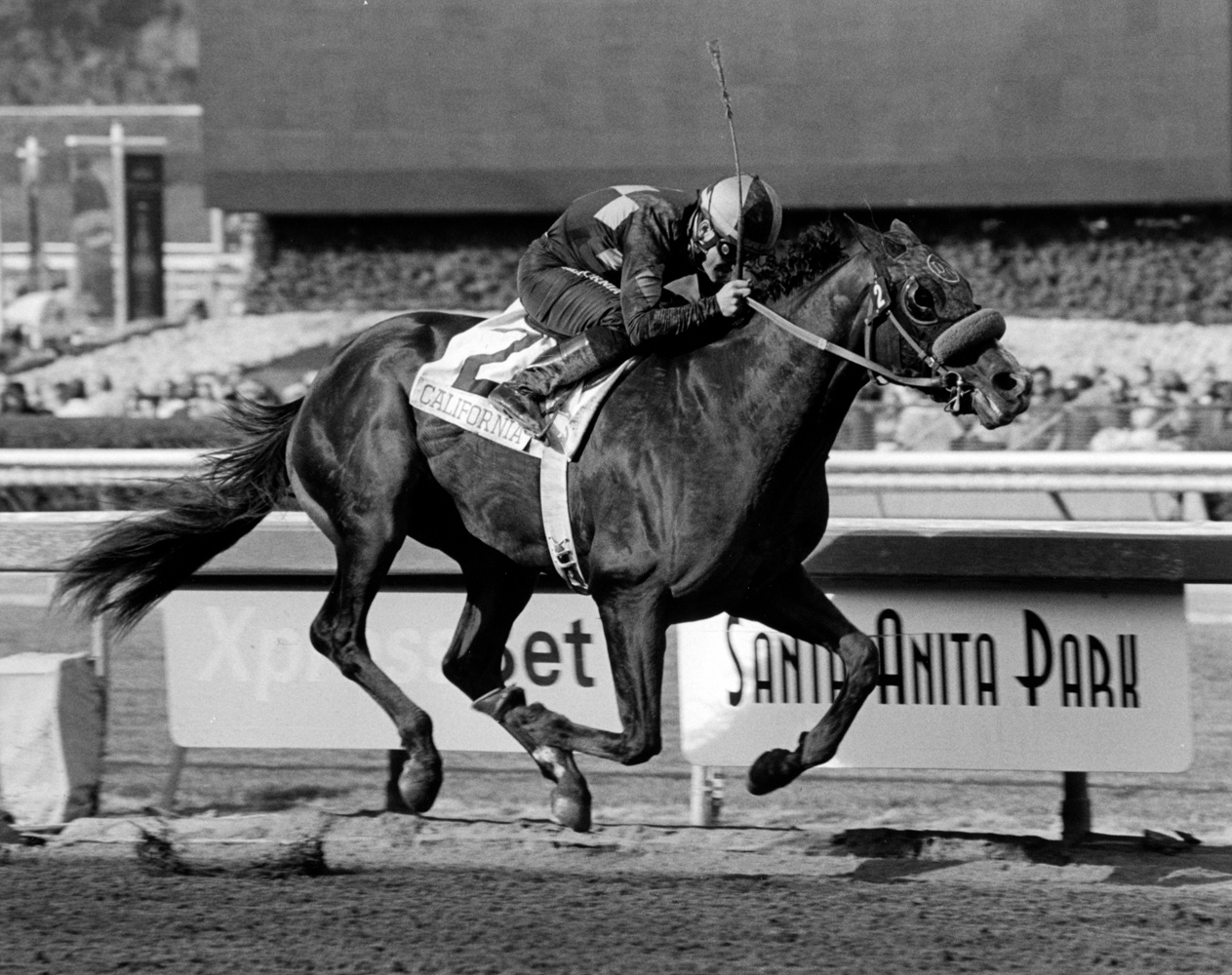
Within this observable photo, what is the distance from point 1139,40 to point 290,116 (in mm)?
10539

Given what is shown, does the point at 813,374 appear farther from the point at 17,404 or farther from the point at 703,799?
the point at 17,404

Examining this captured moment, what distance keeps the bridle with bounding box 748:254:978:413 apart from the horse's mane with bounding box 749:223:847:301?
13 cm

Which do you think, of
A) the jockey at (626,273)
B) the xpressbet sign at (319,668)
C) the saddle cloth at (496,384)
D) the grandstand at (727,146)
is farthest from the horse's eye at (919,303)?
the grandstand at (727,146)

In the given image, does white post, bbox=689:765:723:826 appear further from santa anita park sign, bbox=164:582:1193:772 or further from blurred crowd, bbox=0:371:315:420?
blurred crowd, bbox=0:371:315:420

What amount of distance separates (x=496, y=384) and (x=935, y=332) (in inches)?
51.1

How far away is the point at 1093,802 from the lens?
5949 mm

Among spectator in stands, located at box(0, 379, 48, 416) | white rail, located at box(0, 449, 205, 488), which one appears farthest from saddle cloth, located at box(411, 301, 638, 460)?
spectator in stands, located at box(0, 379, 48, 416)

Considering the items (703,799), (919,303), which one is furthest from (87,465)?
(919,303)

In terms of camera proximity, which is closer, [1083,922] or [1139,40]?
[1083,922]

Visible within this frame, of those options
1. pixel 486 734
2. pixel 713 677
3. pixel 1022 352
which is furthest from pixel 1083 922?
pixel 1022 352

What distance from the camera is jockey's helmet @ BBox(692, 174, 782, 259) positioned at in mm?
4691

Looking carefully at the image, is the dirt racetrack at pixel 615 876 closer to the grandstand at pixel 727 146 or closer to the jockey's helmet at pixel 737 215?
the jockey's helmet at pixel 737 215

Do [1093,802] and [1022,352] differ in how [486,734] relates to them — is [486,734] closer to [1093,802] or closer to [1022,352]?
[1093,802]

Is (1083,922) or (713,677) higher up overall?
(713,677)
